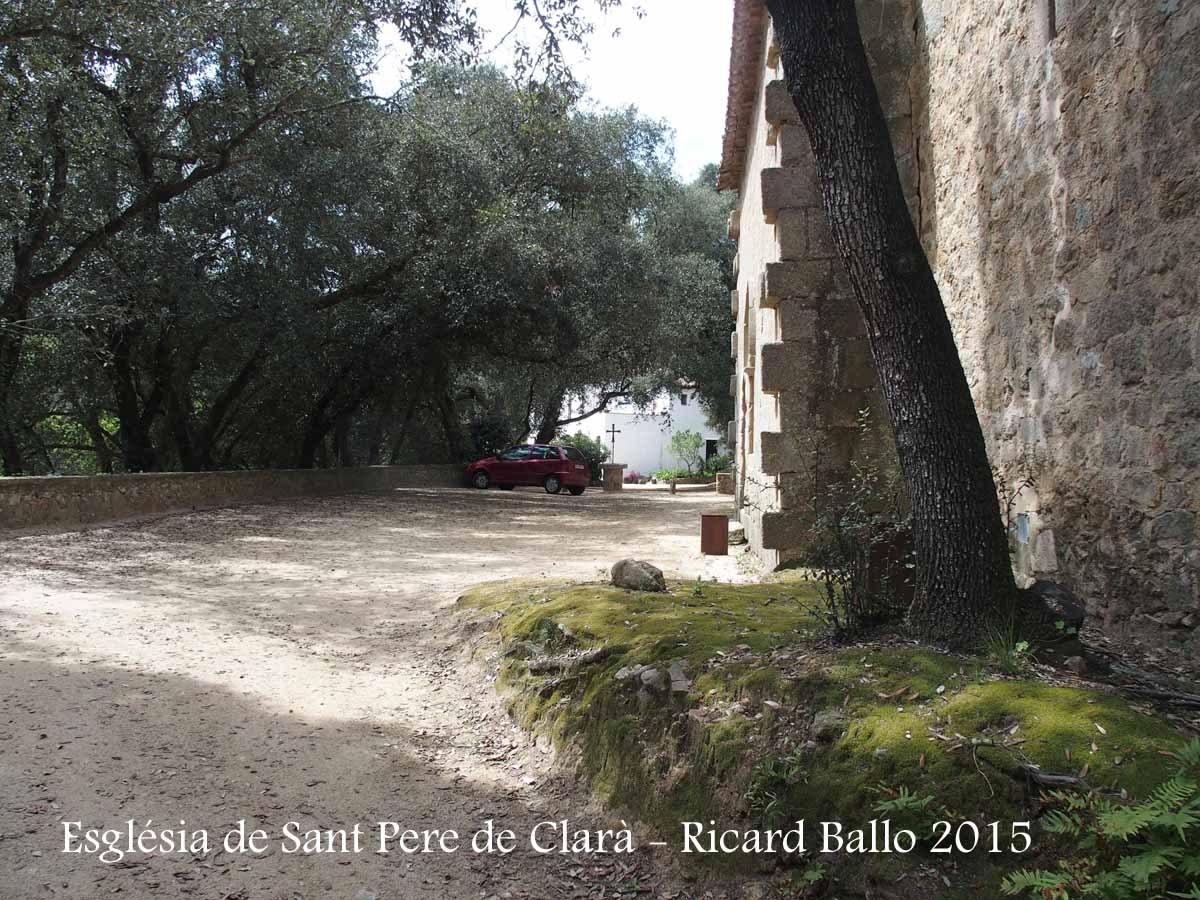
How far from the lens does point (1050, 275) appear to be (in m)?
4.82

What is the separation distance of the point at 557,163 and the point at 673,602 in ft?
54.6

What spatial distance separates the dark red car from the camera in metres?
25.4

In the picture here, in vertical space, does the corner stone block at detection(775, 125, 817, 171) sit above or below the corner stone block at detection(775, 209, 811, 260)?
above

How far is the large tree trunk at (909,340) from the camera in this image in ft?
11.7

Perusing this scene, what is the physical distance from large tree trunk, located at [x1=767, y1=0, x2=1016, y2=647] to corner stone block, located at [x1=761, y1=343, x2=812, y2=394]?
352cm

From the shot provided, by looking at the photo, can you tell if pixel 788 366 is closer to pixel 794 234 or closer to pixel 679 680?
pixel 794 234

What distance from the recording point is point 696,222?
28.8 m

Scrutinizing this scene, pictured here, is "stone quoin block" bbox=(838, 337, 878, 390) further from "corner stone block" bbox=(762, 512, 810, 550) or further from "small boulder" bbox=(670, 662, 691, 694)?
"small boulder" bbox=(670, 662, 691, 694)

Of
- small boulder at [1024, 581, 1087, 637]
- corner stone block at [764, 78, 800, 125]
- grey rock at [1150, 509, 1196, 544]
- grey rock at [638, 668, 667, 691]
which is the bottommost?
grey rock at [638, 668, 667, 691]

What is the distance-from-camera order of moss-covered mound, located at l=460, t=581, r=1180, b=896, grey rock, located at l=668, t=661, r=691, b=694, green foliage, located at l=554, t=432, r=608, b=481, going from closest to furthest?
moss-covered mound, located at l=460, t=581, r=1180, b=896 < grey rock, located at l=668, t=661, r=691, b=694 < green foliage, located at l=554, t=432, r=608, b=481

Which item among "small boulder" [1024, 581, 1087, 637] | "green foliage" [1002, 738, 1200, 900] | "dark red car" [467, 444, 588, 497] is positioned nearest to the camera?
"green foliage" [1002, 738, 1200, 900]

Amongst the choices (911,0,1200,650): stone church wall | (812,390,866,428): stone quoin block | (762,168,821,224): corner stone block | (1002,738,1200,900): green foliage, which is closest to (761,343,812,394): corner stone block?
(812,390,866,428): stone quoin block

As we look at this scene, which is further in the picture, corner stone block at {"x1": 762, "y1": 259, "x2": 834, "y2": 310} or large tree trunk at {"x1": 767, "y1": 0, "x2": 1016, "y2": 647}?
corner stone block at {"x1": 762, "y1": 259, "x2": 834, "y2": 310}

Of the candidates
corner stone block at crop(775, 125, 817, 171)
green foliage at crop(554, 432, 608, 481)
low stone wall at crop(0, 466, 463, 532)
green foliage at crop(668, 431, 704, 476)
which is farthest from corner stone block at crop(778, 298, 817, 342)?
green foliage at crop(668, 431, 704, 476)
